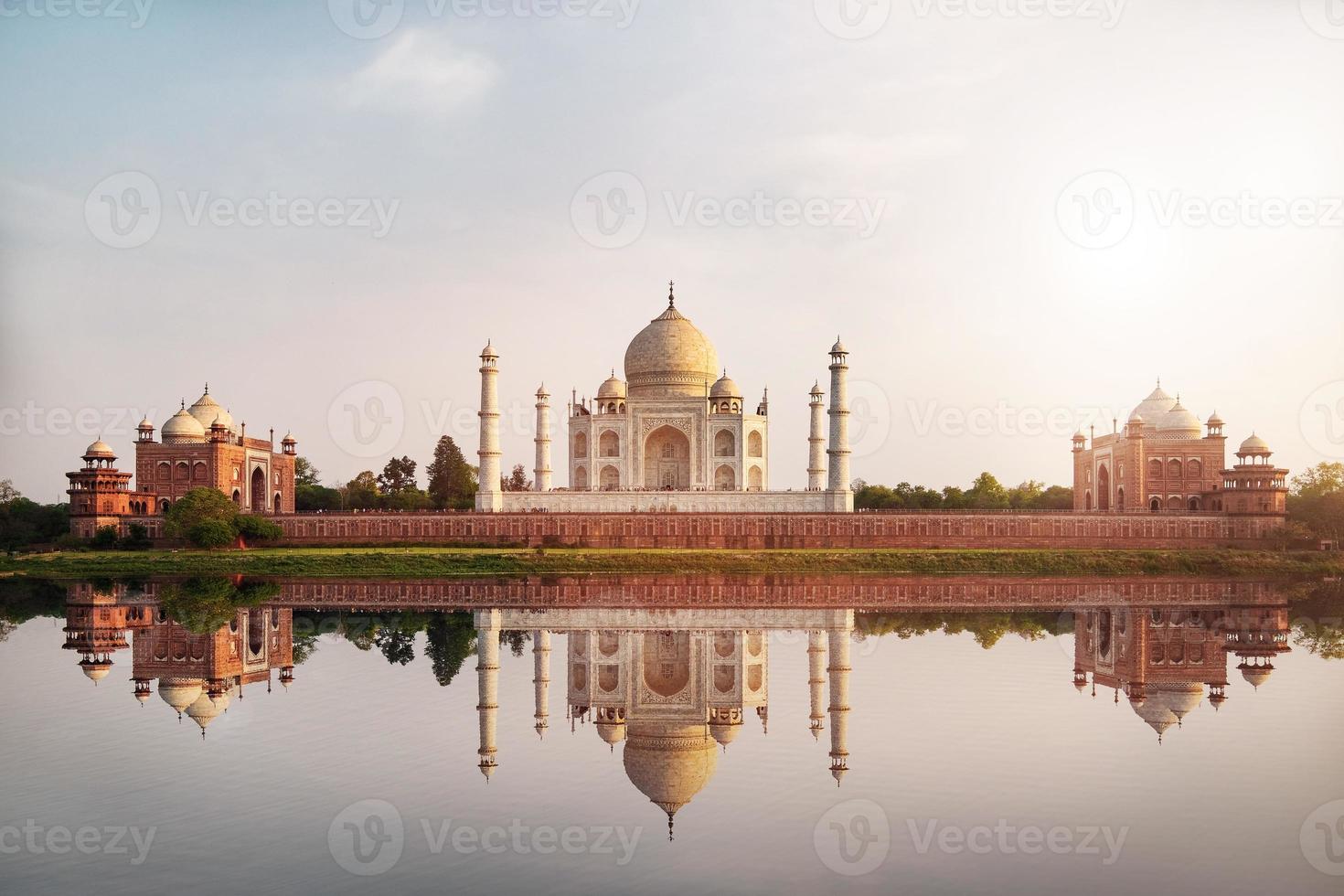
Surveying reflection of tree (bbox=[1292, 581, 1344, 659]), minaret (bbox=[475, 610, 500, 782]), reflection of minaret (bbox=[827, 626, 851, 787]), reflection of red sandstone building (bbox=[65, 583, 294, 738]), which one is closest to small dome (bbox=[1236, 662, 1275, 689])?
reflection of tree (bbox=[1292, 581, 1344, 659])

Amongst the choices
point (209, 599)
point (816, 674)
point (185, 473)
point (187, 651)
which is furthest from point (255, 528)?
point (816, 674)

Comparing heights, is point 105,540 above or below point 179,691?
above

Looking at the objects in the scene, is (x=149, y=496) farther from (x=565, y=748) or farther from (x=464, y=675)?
(x=565, y=748)

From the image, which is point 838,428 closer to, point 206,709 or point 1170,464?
point 1170,464

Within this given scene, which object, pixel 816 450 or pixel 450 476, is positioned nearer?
pixel 816 450

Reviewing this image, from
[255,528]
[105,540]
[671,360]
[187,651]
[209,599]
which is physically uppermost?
[671,360]

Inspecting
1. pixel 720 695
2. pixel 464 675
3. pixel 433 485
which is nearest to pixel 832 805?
pixel 720 695

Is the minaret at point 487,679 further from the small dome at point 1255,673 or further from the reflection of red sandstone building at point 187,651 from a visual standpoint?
the small dome at point 1255,673
